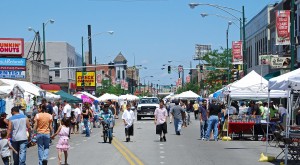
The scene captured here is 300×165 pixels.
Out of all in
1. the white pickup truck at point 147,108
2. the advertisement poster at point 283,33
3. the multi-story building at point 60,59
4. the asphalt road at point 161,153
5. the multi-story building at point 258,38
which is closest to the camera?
the asphalt road at point 161,153

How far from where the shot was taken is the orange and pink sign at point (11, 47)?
47.3 meters

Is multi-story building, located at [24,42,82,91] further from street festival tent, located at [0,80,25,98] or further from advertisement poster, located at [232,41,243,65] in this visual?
street festival tent, located at [0,80,25,98]

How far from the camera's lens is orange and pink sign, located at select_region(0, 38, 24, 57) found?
155 ft

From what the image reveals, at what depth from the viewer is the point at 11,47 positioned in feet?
156

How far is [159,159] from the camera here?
58.3 feet

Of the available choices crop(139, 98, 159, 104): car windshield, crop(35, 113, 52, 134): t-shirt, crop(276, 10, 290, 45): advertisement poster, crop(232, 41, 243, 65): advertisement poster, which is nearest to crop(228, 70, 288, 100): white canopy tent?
crop(276, 10, 290, 45): advertisement poster

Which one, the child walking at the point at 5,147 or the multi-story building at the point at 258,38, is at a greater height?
the multi-story building at the point at 258,38

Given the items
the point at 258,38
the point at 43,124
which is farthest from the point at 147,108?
the point at 43,124

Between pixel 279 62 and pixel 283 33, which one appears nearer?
pixel 283 33

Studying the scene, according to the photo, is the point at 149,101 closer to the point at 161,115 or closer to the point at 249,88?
the point at 249,88

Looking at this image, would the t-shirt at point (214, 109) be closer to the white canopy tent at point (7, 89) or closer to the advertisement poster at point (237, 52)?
the white canopy tent at point (7, 89)

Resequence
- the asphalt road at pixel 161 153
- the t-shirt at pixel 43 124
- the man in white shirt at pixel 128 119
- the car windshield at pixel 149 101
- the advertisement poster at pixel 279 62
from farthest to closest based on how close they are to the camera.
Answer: the car windshield at pixel 149 101 → the advertisement poster at pixel 279 62 → the man in white shirt at pixel 128 119 → the asphalt road at pixel 161 153 → the t-shirt at pixel 43 124

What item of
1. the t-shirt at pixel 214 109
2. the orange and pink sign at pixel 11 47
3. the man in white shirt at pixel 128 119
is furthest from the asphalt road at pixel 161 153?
the orange and pink sign at pixel 11 47

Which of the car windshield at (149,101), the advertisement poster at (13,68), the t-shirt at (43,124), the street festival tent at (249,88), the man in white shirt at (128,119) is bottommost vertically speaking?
the car windshield at (149,101)
